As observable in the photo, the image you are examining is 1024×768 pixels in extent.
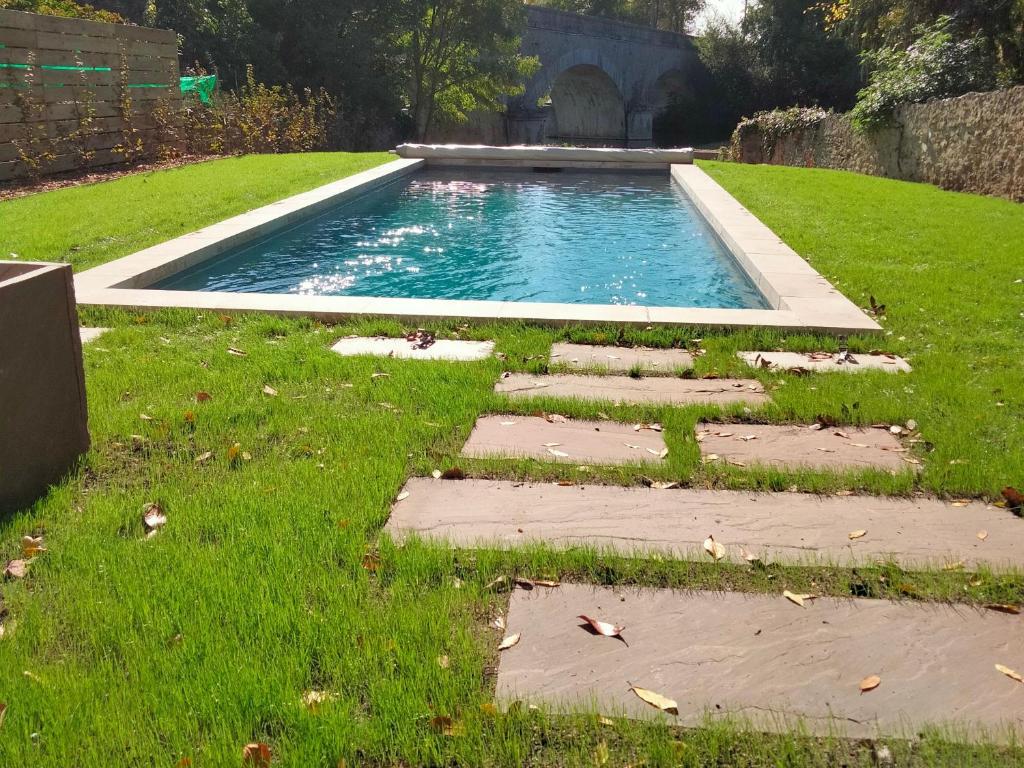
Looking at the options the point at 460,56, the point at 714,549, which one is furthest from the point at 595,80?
the point at 714,549

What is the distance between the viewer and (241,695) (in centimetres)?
182

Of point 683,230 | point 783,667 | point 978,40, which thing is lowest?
point 783,667

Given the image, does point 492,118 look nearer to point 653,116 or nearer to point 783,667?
point 653,116

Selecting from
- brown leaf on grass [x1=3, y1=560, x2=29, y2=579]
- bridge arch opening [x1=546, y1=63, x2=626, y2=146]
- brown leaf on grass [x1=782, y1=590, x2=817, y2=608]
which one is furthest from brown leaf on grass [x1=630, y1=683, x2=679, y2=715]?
bridge arch opening [x1=546, y1=63, x2=626, y2=146]

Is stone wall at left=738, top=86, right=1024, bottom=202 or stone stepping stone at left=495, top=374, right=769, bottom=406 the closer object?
stone stepping stone at left=495, top=374, right=769, bottom=406

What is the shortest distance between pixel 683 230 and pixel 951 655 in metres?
8.09

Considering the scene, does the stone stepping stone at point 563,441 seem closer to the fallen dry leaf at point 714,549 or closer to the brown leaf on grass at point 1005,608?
the fallen dry leaf at point 714,549

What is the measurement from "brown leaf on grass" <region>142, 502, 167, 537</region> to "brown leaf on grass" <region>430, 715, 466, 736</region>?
1.24m

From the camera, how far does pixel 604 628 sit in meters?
2.11

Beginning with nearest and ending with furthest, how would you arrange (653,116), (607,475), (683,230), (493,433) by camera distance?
(607,475) → (493,433) → (683,230) → (653,116)

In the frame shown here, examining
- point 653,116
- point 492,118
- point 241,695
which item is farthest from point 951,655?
point 653,116

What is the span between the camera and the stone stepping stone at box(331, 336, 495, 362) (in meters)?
4.45

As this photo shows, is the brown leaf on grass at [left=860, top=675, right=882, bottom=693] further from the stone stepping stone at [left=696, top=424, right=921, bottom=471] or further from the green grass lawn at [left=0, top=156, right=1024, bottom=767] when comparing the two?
the stone stepping stone at [left=696, top=424, right=921, bottom=471]

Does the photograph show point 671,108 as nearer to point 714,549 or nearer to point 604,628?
point 714,549
